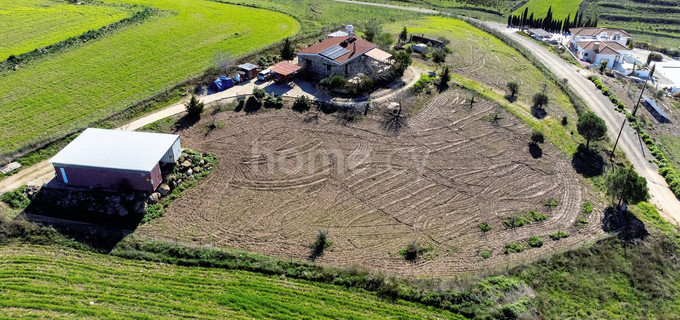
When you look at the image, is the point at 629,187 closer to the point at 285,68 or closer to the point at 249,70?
the point at 285,68

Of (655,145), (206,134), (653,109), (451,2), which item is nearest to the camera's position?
(206,134)

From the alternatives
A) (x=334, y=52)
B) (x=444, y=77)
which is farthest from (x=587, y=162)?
(x=334, y=52)

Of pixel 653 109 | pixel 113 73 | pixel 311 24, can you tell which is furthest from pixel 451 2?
pixel 113 73

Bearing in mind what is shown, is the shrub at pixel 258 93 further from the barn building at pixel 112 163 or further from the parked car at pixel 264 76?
the barn building at pixel 112 163

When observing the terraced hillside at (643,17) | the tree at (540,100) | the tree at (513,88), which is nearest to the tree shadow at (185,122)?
the tree at (513,88)

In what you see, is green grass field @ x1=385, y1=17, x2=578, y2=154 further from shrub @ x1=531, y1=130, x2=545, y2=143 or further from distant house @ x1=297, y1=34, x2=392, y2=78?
distant house @ x1=297, y1=34, x2=392, y2=78

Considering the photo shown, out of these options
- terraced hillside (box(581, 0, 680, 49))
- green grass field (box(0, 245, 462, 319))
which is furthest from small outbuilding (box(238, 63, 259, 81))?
terraced hillside (box(581, 0, 680, 49))

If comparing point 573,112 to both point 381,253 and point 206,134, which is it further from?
point 206,134
